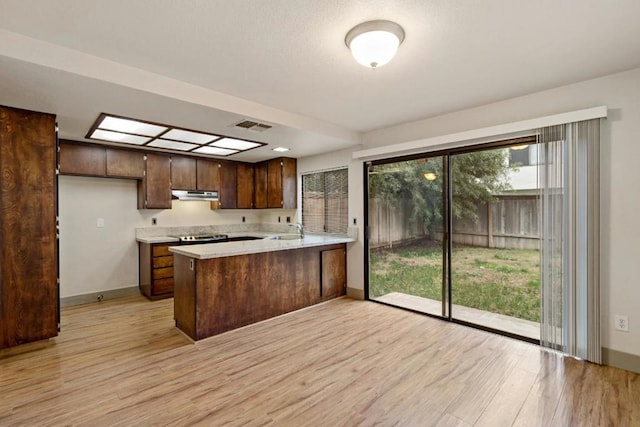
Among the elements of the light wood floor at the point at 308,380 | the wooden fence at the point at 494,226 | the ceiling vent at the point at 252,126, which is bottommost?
the light wood floor at the point at 308,380

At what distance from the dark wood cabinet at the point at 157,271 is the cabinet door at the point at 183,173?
99 centimetres

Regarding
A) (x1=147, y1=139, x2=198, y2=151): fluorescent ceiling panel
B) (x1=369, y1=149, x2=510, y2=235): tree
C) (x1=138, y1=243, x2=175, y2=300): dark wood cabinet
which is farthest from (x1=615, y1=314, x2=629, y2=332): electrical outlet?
(x1=138, y1=243, x2=175, y2=300): dark wood cabinet

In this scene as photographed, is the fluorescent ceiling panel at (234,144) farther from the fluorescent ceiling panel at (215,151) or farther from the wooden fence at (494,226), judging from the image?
the wooden fence at (494,226)

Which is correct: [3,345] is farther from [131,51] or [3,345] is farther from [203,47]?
[203,47]

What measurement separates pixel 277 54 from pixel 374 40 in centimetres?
72

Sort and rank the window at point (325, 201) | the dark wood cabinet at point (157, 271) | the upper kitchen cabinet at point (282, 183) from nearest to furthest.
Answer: the dark wood cabinet at point (157, 271)
the window at point (325, 201)
the upper kitchen cabinet at point (282, 183)

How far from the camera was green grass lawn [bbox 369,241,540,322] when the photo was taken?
313cm

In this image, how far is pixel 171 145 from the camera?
169 inches

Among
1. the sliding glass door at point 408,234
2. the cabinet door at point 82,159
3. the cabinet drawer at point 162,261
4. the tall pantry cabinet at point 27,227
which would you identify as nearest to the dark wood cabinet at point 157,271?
the cabinet drawer at point 162,261

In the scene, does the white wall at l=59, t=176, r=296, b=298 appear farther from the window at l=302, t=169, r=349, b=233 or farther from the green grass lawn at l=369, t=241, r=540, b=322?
the green grass lawn at l=369, t=241, r=540, b=322

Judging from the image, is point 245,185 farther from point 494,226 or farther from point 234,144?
point 494,226

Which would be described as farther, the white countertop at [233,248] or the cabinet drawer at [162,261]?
the cabinet drawer at [162,261]

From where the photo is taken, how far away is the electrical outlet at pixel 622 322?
2.47m

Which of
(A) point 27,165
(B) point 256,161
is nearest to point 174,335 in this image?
(A) point 27,165
